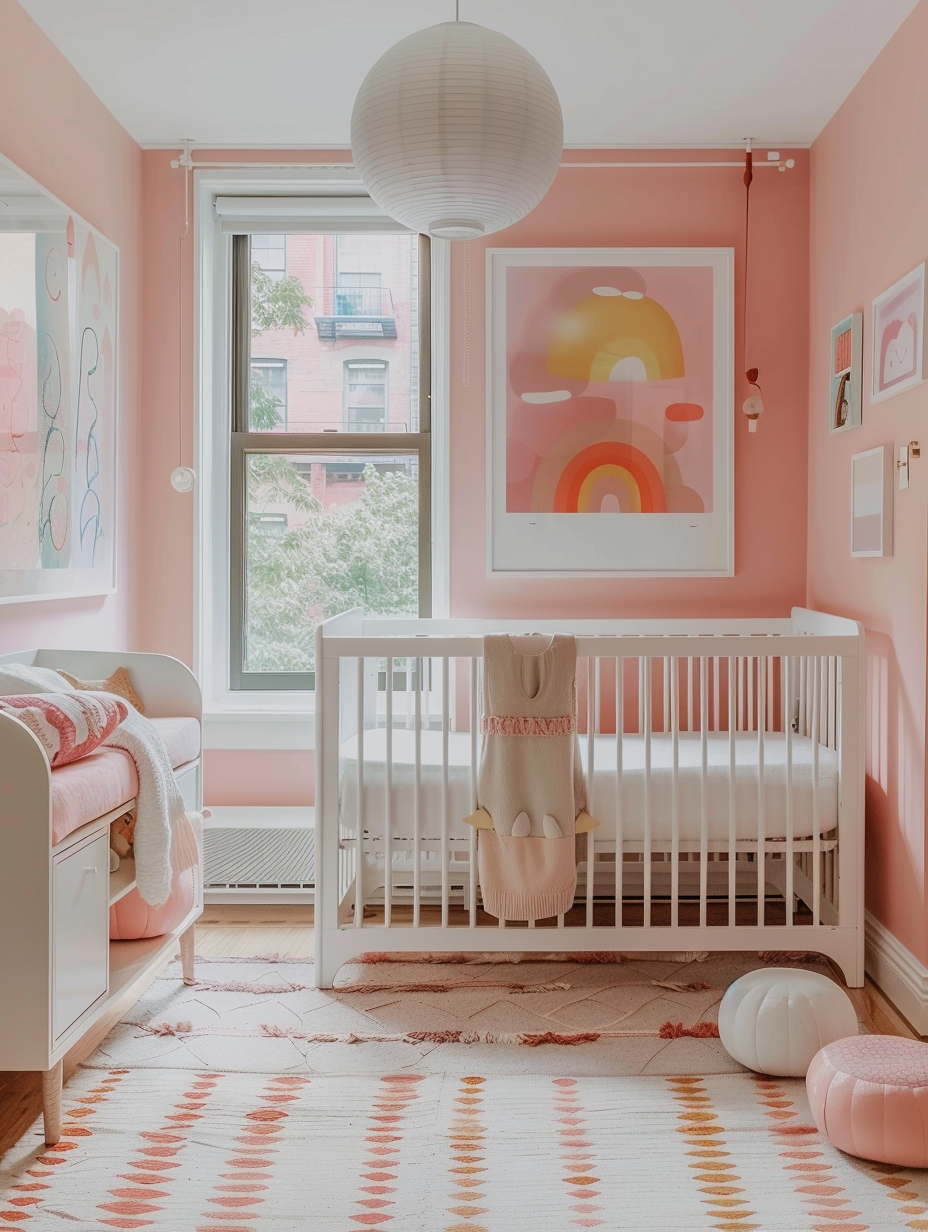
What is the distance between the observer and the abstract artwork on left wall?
2199 millimetres

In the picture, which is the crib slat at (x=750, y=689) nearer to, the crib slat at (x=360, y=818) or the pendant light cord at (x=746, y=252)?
the pendant light cord at (x=746, y=252)

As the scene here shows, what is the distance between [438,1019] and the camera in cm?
215

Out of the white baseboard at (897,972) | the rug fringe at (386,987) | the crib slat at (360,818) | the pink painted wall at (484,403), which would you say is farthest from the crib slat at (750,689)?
the crib slat at (360,818)

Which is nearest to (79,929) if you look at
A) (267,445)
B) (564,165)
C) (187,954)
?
(187,954)

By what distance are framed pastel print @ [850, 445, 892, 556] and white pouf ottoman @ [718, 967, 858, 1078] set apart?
1.06 meters

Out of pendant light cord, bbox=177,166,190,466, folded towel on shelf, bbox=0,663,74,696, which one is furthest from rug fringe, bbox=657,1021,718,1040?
pendant light cord, bbox=177,166,190,466

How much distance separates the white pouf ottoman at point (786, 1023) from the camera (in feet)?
6.03

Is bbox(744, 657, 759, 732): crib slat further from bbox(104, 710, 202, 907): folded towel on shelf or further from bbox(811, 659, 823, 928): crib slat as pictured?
bbox(104, 710, 202, 907): folded towel on shelf

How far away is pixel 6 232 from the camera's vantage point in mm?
2160

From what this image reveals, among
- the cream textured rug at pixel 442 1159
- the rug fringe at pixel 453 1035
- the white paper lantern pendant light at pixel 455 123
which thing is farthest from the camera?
the rug fringe at pixel 453 1035

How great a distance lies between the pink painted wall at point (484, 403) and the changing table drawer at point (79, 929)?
137 cm

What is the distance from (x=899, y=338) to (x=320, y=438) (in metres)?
1.77

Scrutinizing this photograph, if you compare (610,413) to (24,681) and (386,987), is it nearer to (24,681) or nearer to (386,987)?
(386,987)

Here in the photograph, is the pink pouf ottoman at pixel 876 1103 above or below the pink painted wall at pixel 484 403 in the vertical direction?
below
